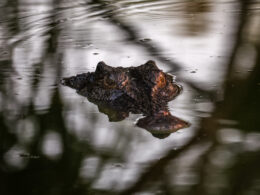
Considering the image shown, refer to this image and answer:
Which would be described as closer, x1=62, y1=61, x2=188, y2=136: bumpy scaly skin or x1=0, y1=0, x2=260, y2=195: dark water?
x1=0, y1=0, x2=260, y2=195: dark water

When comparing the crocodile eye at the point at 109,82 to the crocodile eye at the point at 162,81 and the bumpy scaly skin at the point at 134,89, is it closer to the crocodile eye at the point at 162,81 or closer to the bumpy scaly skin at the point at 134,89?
the bumpy scaly skin at the point at 134,89

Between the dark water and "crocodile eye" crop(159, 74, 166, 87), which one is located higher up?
"crocodile eye" crop(159, 74, 166, 87)

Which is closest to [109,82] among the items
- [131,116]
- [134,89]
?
[134,89]

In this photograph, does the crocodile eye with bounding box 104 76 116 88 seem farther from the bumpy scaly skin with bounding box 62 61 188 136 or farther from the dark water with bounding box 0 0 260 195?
the dark water with bounding box 0 0 260 195

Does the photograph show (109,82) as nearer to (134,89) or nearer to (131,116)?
(134,89)

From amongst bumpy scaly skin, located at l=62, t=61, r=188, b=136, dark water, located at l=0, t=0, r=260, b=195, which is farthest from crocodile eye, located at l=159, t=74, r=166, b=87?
dark water, located at l=0, t=0, r=260, b=195

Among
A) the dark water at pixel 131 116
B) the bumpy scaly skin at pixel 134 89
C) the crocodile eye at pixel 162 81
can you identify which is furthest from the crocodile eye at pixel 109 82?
the crocodile eye at pixel 162 81

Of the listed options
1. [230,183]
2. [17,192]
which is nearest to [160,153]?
[230,183]

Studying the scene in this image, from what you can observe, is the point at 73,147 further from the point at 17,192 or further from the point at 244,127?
the point at 244,127
